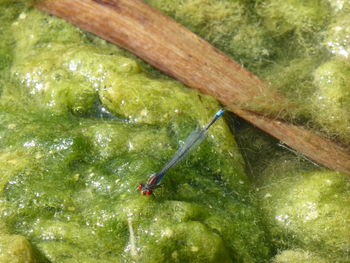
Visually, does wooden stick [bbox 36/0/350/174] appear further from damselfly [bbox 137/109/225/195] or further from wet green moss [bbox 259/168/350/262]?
damselfly [bbox 137/109/225/195]

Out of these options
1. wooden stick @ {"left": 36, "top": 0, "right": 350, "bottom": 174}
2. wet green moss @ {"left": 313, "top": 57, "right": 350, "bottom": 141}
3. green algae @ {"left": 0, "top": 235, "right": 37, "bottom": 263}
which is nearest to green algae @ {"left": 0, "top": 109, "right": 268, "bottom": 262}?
green algae @ {"left": 0, "top": 235, "right": 37, "bottom": 263}

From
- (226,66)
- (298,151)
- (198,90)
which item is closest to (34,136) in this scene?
(198,90)

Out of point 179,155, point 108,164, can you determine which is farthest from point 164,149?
→ point 108,164

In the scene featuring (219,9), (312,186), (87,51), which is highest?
(219,9)

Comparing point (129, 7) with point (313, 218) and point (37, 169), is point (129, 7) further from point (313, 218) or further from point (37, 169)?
point (313, 218)

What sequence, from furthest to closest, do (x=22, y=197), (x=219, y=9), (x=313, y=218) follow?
(x=219, y=9)
(x=313, y=218)
(x=22, y=197)

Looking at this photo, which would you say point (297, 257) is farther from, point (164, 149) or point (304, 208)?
point (164, 149)

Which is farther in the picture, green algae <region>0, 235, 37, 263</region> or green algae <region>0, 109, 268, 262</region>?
green algae <region>0, 109, 268, 262</region>
